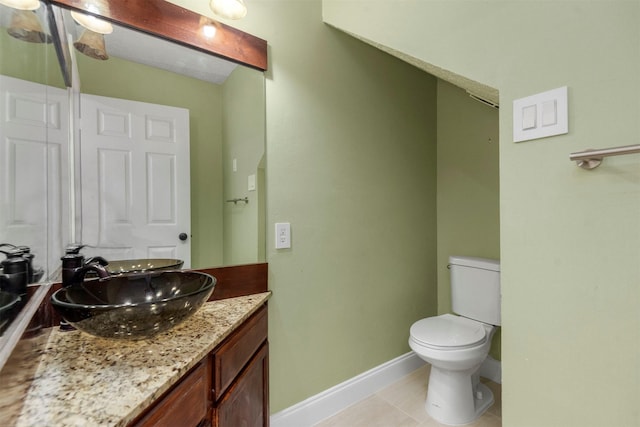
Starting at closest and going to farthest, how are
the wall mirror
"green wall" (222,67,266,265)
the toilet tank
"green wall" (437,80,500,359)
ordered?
the wall mirror
"green wall" (222,67,266,265)
the toilet tank
"green wall" (437,80,500,359)

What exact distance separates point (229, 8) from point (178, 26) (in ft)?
0.75

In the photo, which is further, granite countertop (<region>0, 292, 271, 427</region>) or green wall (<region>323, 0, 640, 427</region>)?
green wall (<region>323, 0, 640, 427</region>)

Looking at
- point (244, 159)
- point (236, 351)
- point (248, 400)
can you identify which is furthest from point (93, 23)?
point (248, 400)

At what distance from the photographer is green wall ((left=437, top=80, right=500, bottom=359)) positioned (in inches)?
78.5

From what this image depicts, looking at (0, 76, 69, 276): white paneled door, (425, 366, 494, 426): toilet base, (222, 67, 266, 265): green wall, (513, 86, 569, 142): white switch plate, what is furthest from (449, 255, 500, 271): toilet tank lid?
(0, 76, 69, 276): white paneled door

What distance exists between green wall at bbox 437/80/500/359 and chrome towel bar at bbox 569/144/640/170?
1212 millimetres

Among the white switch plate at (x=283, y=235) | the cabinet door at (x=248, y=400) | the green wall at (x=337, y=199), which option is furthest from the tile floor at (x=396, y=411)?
the white switch plate at (x=283, y=235)

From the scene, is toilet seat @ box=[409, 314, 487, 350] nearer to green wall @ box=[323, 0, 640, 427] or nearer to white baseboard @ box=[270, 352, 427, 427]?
white baseboard @ box=[270, 352, 427, 427]

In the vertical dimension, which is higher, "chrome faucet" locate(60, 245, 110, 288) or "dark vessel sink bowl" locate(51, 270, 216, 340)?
"chrome faucet" locate(60, 245, 110, 288)

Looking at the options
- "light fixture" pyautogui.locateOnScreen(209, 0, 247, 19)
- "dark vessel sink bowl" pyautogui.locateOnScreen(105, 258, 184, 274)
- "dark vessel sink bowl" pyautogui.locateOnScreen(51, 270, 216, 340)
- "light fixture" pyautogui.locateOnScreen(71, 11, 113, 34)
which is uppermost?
"light fixture" pyautogui.locateOnScreen(209, 0, 247, 19)

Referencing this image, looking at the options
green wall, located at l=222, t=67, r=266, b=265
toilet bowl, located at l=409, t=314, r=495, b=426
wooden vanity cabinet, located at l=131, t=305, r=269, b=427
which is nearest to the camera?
wooden vanity cabinet, located at l=131, t=305, r=269, b=427

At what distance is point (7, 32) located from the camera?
2.33 ft

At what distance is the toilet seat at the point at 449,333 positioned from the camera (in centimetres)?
155

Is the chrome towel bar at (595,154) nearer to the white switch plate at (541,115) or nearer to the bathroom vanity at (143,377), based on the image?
the white switch plate at (541,115)
